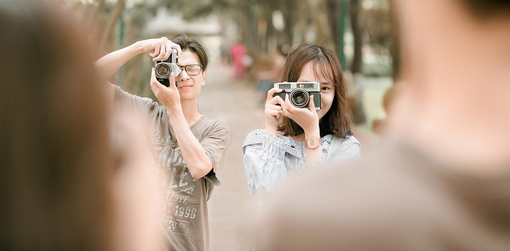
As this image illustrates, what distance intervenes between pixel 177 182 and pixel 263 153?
422 millimetres

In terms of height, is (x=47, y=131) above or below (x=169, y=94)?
above

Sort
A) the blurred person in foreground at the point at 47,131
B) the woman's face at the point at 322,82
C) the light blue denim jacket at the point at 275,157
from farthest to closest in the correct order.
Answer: the woman's face at the point at 322,82, the light blue denim jacket at the point at 275,157, the blurred person in foreground at the point at 47,131

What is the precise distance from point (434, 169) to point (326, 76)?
5.83 ft

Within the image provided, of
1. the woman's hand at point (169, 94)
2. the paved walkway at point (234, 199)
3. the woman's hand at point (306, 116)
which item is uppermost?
the woman's hand at point (169, 94)

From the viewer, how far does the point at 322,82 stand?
2461 millimetres

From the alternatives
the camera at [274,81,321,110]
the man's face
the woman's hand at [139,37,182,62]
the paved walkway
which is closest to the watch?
the camera at [274,81,321,110]

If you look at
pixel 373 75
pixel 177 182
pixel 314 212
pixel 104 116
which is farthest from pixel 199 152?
pixel 373 75

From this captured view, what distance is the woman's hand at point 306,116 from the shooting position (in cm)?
227

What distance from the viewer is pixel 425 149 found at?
28.4 inches

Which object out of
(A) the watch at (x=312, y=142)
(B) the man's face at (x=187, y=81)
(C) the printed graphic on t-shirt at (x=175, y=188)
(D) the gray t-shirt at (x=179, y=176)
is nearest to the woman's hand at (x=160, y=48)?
(B) the man's face at (x=187, y=81)

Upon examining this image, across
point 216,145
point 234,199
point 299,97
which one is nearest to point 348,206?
point 299,97

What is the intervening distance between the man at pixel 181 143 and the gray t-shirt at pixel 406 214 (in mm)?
1573

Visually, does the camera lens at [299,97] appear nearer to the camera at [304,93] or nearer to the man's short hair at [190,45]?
the camera at [304,93]

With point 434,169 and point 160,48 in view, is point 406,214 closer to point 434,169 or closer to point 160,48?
point 434,169
